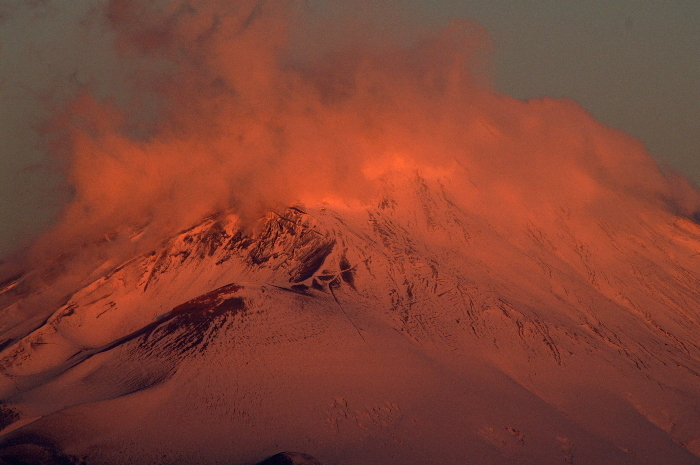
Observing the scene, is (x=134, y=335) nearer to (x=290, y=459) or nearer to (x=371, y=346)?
(x=371, y=346)

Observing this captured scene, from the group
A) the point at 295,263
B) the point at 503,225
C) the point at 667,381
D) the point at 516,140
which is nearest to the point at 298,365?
the point at 295,263

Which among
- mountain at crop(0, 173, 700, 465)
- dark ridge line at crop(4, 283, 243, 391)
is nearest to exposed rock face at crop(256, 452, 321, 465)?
mountain at crop(0, 173, 700, 465)

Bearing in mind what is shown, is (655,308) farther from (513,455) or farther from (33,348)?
(33,348)

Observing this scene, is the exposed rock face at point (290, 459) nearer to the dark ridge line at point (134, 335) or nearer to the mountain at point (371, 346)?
the mountain at point (371, 346)

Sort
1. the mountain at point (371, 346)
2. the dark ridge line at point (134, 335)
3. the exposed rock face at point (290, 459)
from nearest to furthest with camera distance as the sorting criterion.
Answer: the exposed rock face at point (290, 459)
the mountain at point (371, 346)
the dark ridge line at point (134, 335)

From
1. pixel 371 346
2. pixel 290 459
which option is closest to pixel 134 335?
pixel 371 346

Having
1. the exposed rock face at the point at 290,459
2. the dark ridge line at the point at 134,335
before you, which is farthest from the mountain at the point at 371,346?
the exposed rock face at the point at 290,459

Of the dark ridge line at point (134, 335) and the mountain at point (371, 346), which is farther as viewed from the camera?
the dark ridge line at point (134, 335)

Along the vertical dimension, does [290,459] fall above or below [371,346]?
below
